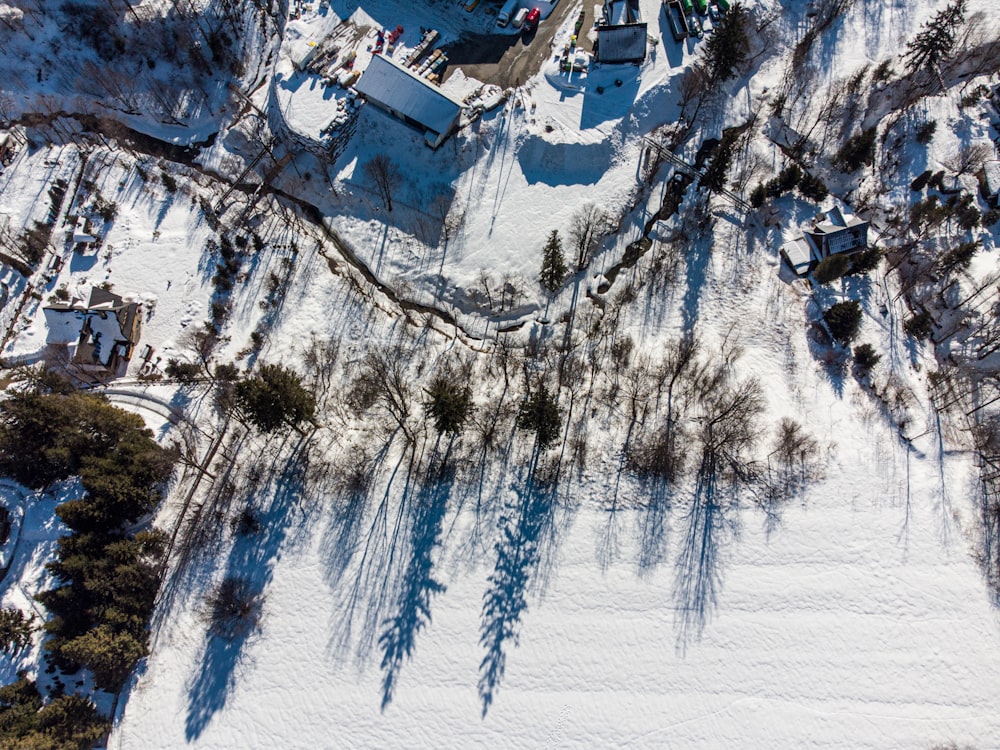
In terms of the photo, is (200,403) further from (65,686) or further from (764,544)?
(764,544)

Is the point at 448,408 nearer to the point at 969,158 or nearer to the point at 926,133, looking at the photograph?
the point at 926,133

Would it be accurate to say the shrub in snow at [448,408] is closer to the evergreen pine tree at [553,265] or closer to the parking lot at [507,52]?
the evergreen pine tree at [553,265]

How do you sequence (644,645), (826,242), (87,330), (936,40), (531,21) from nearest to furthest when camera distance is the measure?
1. (644,645)
2. (87,330)
3. (826,242)
4. (936,40)
5. (531,21)

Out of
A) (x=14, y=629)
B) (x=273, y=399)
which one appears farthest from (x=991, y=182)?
(x=14, y=629)

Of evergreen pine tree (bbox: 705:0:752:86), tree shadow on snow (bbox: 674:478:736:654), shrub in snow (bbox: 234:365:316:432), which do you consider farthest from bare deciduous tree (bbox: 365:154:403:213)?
tree shadow on snow (bbox: 674:478:736:654)

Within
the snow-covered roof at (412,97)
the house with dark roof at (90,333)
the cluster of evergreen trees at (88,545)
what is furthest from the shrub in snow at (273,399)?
the snow-covered roof at (412,97)

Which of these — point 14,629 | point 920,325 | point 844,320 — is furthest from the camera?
point 920,325
